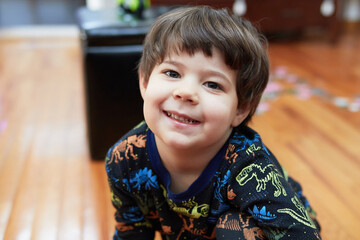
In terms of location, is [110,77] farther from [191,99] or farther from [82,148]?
→ [191,99]

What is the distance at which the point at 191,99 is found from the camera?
803mm

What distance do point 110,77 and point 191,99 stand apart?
0.82 m

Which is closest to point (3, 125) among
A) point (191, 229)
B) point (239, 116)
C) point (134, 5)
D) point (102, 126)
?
point (102, 126)

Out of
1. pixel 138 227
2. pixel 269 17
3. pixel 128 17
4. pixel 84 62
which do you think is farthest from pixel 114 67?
pixel 269 17

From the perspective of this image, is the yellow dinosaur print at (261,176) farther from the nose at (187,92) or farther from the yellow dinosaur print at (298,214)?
the nose at (187,92)

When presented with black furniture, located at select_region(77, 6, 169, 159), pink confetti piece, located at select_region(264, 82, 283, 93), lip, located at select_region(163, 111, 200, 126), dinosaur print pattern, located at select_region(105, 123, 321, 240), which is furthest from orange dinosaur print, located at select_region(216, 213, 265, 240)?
pink confetti piece, located at select_region(264, 82, 283, 93)

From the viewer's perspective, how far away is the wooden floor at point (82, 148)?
1334 mm

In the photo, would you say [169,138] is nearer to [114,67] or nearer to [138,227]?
[138,227]

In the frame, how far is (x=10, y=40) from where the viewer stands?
351 cm

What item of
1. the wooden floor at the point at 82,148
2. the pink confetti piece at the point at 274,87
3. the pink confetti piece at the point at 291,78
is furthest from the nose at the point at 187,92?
the pink confetti piece at the point at 291,78

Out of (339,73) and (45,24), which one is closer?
(339,73)

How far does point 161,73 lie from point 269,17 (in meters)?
2.65

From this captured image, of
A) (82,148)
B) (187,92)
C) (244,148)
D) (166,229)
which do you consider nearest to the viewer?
(187,92)

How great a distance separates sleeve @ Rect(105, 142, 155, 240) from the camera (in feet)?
3.23
